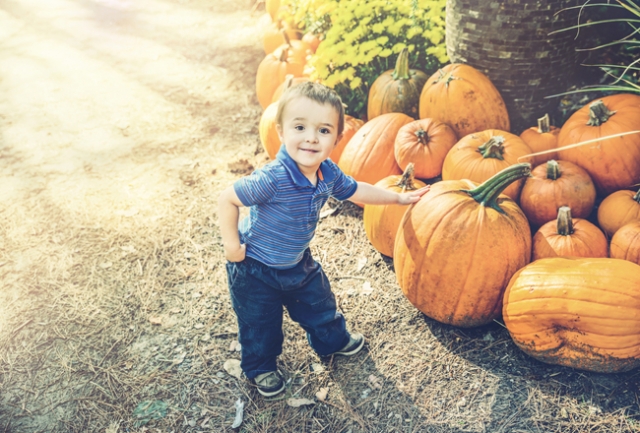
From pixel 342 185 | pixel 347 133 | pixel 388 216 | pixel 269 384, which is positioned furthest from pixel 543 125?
pixel 269 384

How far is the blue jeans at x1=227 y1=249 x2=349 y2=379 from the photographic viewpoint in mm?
2395

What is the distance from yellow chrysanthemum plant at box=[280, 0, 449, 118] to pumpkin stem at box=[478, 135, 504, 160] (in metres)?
1.13

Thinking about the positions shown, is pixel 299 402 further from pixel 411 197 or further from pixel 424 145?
pixel 424 145

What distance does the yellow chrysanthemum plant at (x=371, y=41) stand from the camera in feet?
13.2

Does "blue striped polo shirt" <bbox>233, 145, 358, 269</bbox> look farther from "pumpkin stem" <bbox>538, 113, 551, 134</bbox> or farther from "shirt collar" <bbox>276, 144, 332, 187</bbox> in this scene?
"pumpkin stem" <bbox>538, 113, 551, 134</bbox>

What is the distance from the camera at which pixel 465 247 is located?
2.55 m

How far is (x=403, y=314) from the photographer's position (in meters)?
2.97

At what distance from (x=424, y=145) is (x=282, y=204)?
4.95ft

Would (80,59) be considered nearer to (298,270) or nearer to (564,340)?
(298,270)

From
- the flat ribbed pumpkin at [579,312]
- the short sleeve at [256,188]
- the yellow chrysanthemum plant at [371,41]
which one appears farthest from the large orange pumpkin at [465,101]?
the short sleeve at [256,188]

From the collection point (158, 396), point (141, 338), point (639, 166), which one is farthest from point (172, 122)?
point (639, 166)

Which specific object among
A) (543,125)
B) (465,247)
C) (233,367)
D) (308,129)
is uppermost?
(308,129)

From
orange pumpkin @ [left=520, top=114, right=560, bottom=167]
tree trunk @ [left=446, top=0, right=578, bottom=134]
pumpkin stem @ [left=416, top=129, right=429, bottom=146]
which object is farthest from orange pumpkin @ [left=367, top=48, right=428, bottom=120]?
orange pumpkin @ [left=520, top=114, right=560, bottom=167]

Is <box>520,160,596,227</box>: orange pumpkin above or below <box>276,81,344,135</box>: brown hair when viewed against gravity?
below
